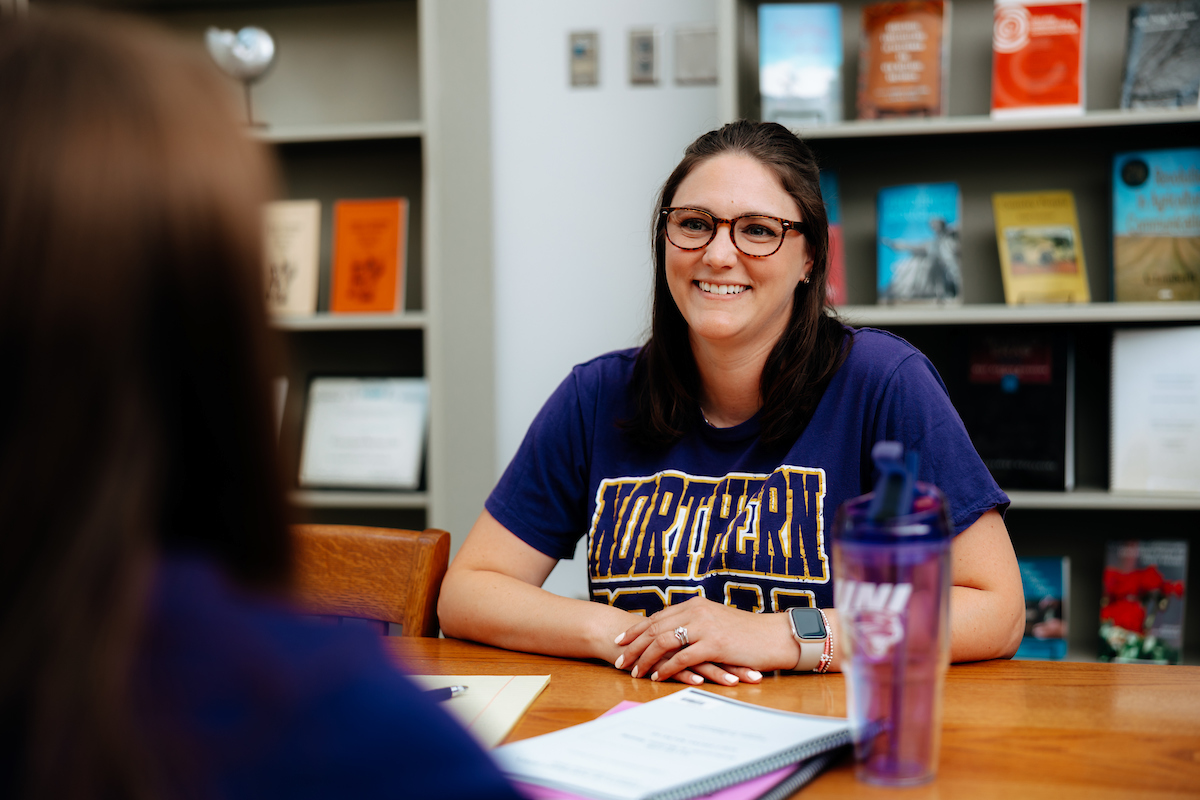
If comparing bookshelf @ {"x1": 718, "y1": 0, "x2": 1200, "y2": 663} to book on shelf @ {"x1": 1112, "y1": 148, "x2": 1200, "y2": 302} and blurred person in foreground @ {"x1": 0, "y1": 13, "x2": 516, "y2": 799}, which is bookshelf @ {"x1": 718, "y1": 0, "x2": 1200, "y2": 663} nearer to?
book on shelf @ {"x1": 1112, "y1": 148, "x2": 1200, "y2": 302}

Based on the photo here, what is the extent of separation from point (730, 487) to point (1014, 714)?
0.53 metres

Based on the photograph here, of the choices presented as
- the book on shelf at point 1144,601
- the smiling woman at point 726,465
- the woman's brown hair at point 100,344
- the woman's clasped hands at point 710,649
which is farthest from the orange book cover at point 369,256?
the woman's brown hair at point 100,344

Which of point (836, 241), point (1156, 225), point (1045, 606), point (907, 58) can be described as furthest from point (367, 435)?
point (1156, 225)

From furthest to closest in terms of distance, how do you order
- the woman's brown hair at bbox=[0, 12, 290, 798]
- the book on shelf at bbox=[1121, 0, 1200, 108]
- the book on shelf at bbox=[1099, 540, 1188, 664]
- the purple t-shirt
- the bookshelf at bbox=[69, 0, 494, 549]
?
1. the bookshelf at bbox=[69, 0, 494, 549]
2. the book on shelf at bbox=[1099, 540, 1188, 664]
3. the book on shelf at bbox=[1121, 0, 1200, 108]
4. the purple t-shirt
5. the woman's brown hair at bbox=[0, 12, 290, 798]

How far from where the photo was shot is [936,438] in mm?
1236

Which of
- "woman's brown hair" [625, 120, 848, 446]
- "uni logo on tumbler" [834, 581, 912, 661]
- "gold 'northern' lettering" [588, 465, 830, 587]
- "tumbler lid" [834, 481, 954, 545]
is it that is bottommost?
"gold 'northern' lettering" [588, 465, 830, 587]

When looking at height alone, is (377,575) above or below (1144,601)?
above

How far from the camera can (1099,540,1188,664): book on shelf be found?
2.12 meters

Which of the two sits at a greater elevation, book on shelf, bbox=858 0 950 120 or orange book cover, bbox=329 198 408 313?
book on shelf, bbox=858 0 950 120

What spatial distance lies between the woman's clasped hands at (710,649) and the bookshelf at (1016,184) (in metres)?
1.26

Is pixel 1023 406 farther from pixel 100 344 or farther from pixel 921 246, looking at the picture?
pixel 100 344

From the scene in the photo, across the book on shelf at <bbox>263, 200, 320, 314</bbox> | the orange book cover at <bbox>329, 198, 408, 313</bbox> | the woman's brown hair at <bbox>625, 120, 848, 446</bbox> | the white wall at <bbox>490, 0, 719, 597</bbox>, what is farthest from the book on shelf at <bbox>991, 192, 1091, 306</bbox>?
the book on shelf at <bbox>263, 200, 320, 314</bbox>

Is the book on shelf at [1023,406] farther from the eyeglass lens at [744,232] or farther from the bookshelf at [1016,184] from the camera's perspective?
the eyeglass lens at [744,232]

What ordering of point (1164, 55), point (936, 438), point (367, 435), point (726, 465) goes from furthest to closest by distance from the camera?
point (367, 435) → point (1164, 55) → point (726, 465) → point (936, 438)
